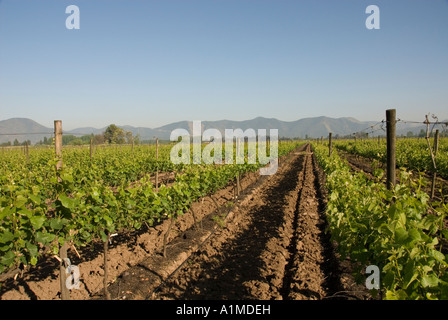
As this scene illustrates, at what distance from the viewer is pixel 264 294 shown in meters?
4.29

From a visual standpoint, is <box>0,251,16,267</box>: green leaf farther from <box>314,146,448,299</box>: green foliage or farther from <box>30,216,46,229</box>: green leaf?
<box>314,146,448,299</box>: green foliage

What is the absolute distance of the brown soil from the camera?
4.37m

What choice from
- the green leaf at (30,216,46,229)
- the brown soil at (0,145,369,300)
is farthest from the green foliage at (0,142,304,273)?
the brown soil at (0,145,369,300)

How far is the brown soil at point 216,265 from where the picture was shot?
4367mm

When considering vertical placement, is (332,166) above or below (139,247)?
above

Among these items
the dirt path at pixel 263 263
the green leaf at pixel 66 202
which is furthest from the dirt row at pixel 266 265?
the green leaf at pixel 66 202

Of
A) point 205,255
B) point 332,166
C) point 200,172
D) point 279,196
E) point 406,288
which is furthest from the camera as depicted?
point 279,196

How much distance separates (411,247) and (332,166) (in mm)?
7507

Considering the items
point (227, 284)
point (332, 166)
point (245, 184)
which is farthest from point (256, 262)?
point (245, 184)

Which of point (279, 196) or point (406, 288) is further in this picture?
point (279, 196)

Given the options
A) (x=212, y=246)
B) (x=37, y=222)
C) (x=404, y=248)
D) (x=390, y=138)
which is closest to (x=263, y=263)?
(x=212, y=246)

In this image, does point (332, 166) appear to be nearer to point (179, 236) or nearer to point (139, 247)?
point (179, 236)
